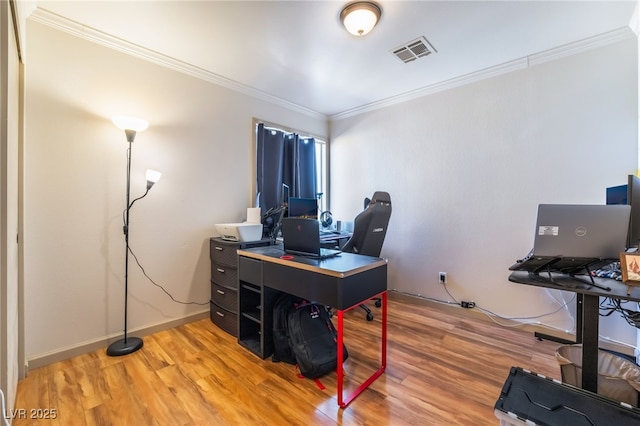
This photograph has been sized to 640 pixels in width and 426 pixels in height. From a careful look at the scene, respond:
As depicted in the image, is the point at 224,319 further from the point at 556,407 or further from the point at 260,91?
the point at 260,91

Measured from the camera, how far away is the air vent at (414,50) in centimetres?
232

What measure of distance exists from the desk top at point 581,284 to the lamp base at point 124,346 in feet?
8.93

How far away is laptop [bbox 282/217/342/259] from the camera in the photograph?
6.03ft

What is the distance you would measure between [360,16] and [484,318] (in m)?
2.99

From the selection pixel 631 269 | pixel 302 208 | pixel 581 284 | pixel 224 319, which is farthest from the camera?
pixel 302 208

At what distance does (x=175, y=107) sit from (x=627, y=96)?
3.92m

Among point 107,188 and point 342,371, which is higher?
point 107,188

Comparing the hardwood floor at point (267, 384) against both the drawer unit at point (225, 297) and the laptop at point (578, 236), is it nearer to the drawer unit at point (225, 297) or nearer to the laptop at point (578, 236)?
the drawer unit at point (225, 297)

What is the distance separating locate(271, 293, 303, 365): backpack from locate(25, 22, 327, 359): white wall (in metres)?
1.21

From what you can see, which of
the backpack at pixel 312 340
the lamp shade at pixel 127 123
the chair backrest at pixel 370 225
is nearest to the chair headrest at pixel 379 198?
the chair backrest at pixel 370 225

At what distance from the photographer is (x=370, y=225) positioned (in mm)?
2664

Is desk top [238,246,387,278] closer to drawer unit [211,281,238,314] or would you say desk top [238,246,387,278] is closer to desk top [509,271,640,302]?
drawer unit [211,281,238,314]

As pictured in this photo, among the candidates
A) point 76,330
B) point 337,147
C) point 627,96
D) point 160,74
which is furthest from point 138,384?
point 627,96

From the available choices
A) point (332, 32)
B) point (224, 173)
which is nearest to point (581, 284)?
point (332, 32)
